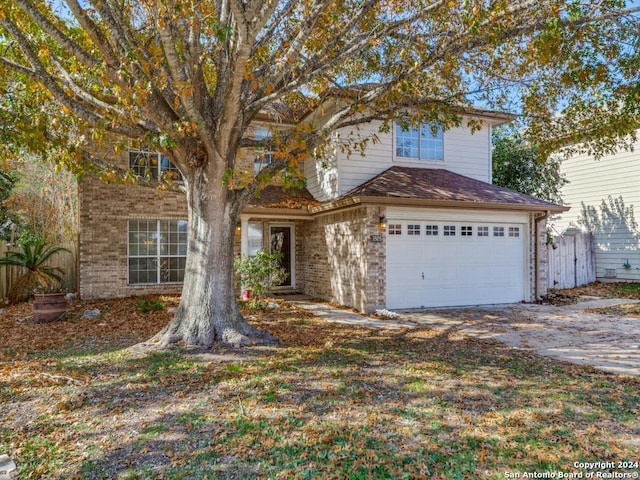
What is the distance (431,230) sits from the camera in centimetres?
1072

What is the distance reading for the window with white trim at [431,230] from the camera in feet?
35.0

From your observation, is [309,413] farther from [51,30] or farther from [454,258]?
[454,258]

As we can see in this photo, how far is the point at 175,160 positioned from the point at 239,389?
3937mm

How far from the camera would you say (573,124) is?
28.0 ft

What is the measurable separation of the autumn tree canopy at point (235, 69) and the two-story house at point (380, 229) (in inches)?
104

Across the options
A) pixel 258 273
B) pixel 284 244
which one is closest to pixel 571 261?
pixel 284 244

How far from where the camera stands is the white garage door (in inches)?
409

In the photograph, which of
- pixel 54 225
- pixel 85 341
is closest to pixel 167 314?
pixel 85 341

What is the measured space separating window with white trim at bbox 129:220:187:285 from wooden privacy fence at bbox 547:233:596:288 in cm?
1230

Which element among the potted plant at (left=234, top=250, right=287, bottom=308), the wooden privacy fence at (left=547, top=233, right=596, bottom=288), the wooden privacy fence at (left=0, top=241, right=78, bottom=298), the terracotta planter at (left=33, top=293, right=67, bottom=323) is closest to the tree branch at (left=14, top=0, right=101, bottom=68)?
the terracotta planter at (left=33, top=293, right=67, bottom=323)

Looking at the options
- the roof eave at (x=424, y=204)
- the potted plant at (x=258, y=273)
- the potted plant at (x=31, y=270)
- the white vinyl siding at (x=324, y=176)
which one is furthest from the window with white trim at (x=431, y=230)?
the potted plant at (x=31, y=270)

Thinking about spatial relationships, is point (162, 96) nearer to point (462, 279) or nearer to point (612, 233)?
point (462, 279)

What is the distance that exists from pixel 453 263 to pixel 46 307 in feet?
31.5

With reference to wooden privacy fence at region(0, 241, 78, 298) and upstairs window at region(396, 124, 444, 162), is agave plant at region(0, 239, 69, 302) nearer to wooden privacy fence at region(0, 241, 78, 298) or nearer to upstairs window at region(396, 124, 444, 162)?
Answer: wooden privacy fence at region(0, 241, 78, 298)
